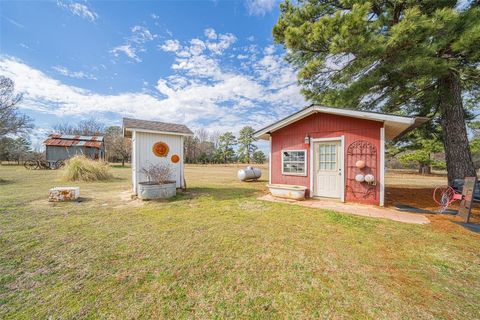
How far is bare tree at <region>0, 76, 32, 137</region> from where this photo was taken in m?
13.9

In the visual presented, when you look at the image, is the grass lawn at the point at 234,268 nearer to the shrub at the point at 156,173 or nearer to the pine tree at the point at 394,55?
the shrub at the point at 156,173

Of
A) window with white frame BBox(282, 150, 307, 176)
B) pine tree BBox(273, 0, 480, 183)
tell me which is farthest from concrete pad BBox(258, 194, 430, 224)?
pine tree BBox(273, 0, 480, 183)

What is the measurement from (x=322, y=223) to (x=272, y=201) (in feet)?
7.51

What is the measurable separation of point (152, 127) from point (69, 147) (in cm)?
2292

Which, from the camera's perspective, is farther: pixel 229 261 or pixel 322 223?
pixel 322 223

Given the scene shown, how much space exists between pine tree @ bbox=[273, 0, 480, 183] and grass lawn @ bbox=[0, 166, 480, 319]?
14.1ft

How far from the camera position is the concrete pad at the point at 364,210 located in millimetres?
4656

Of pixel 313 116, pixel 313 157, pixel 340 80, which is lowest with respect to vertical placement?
pixel 313 157

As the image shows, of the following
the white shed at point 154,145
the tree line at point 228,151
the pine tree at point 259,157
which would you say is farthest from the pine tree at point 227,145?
the white shed at point 154,145

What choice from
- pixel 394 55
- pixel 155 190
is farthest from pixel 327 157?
pixel 155 190

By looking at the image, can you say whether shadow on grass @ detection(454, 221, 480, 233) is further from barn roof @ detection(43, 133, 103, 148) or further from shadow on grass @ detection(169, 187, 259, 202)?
barn roof @ detection(43, 133, 103, 148)

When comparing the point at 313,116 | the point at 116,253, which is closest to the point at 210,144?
the point at 313,116

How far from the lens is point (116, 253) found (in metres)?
2.90

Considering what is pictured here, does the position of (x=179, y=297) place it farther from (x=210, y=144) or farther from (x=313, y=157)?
(x=210, y=144)
